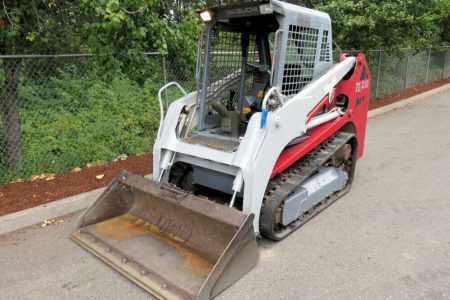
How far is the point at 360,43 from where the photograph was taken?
10.4 m

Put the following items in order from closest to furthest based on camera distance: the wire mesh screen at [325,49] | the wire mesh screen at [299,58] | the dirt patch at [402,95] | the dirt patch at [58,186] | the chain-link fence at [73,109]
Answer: the wire mesh screen at [299,58]
the dirt patch at [58,186]
the wire mesh screen at [325,49]
the chain-link fence at [73,109]
the dirt patch at [402,95]

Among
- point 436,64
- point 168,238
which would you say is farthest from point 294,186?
point 436,64

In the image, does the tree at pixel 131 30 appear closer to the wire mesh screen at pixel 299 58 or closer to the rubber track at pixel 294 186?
the wire mesh screen at pixel 299 58

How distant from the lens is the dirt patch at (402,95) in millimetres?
10906

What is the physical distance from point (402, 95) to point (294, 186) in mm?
10151

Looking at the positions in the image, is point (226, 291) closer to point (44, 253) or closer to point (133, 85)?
point (44, 253)

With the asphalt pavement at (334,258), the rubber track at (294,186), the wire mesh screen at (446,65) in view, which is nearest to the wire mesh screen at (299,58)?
the rubber track at (294,186)

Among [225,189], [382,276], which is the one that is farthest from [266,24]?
[382,276]

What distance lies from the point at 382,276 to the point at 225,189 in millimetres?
1634

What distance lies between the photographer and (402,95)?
40.4ft

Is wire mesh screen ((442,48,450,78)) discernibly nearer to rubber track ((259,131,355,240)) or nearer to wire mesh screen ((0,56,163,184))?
wire mesh screen ((0,56,163,184))

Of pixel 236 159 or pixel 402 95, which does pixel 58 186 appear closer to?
pixel 236 159

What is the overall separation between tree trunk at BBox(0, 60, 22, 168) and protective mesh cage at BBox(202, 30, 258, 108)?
2.65 m

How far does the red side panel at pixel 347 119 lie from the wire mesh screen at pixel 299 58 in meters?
0.34
